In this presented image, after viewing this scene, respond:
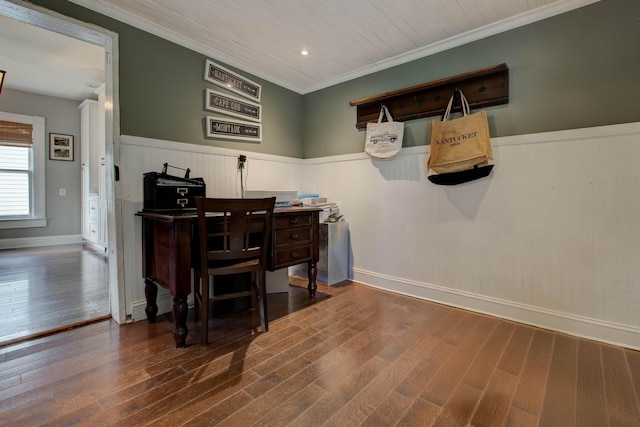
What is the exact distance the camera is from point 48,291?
8.84 ft

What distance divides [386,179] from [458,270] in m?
1.05

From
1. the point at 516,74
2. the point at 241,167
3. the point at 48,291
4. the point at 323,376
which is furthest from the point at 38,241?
the point at 516,74

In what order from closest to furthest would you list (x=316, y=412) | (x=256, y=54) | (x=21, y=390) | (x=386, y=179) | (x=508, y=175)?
(x=316, y=412) → (x=21, y=390) → (x=508, y=175) → (x=256, y=54) → (x=386, y=179)

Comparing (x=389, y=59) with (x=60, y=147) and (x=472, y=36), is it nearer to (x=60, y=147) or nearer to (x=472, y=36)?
(x=472, y=36)

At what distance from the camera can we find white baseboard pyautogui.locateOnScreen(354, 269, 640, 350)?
1.83m

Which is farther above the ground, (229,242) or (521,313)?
(229,242)

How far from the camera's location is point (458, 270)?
95.9 inches

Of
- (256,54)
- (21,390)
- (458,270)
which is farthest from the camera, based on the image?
(256,54)

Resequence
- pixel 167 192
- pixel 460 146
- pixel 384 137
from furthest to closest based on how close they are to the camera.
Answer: pixel 384 137
pixel 460 146
pixel 167 192

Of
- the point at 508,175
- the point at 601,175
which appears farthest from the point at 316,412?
the point at 601,175

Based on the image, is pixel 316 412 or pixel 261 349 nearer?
pixel 316 412

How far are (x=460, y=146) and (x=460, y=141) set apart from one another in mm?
39

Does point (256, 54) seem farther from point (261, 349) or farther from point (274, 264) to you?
point (261, 349)

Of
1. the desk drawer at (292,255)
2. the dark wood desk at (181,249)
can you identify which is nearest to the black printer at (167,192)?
the dark wood desk at (181,249)
